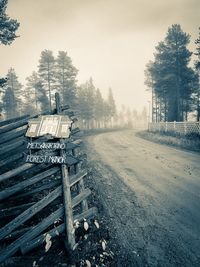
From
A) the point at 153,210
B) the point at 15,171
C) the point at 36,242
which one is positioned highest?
the point at 15,171

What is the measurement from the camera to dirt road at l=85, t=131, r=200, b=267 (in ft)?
14.5

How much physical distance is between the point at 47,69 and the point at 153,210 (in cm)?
4273

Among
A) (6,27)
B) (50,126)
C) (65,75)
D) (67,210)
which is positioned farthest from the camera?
(65,75)

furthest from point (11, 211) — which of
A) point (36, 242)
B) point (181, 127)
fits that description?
point (181, 127)

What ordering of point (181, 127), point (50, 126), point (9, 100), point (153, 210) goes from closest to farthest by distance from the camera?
point (50, 126), point (153, 210), point (181, 127), point (9, 100)

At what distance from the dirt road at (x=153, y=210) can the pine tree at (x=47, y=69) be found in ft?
119

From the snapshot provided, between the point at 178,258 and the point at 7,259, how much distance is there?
338 cm

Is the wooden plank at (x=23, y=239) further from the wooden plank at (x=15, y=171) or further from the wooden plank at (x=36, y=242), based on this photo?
the wooden plank at (x=15, y=171)

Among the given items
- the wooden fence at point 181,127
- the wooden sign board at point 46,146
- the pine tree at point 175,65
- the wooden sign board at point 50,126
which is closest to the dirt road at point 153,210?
the wooden sign board at point 46,146

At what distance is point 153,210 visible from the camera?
635 centimetres

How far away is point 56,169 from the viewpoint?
5.02 meters

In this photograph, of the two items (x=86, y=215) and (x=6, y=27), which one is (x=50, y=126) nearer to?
(x=86, y=215)

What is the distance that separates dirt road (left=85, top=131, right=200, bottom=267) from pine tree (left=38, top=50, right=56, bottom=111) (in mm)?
36239

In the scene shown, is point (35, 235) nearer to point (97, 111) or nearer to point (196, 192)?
point (196, 192)
